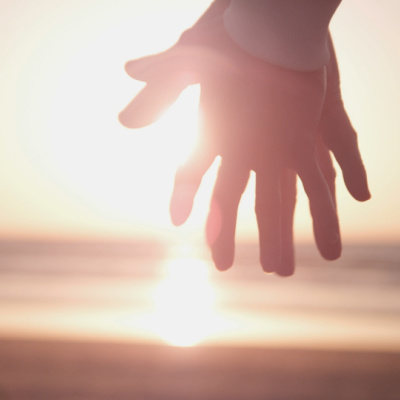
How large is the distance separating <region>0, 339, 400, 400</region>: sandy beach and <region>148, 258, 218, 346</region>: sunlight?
0.86 m

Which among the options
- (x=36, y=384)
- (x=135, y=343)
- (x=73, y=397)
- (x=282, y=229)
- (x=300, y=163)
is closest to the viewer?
(x=300, y=163)

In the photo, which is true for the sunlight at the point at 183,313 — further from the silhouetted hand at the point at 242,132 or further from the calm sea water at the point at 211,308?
the silhouetted hand at the point at 242,132

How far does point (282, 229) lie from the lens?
1.23 m

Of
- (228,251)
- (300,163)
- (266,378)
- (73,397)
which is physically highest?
(266,378)

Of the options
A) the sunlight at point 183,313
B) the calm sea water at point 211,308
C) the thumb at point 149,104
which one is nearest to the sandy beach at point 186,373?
the calm sea water at point 211,308

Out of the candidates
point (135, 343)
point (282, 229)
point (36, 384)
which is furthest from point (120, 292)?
point (282, 229)

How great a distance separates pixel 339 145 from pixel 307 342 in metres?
5.84

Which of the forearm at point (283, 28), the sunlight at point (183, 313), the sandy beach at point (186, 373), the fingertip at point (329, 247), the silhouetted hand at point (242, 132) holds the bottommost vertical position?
the fingertip at point (329, 247)

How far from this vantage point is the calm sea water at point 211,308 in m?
7.05

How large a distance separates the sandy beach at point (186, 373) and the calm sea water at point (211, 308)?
61 centimetres

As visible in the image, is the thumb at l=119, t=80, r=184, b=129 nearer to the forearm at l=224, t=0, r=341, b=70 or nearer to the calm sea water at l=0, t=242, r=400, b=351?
the forearm at l=224, t=0, r=341, b=70

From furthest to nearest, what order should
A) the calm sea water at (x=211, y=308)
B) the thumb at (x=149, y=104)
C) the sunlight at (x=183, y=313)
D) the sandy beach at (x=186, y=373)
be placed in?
the sunlight at (x=183, y=313)
the calm sea water at (x=211, y=308)
the sandy beach at (x=186, y=373)
the thumb at (x=149, y=104)

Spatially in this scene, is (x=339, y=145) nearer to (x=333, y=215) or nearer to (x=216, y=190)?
(x=333, y=215)

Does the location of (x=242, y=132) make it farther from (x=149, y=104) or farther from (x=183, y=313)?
(x=183, y=313)
